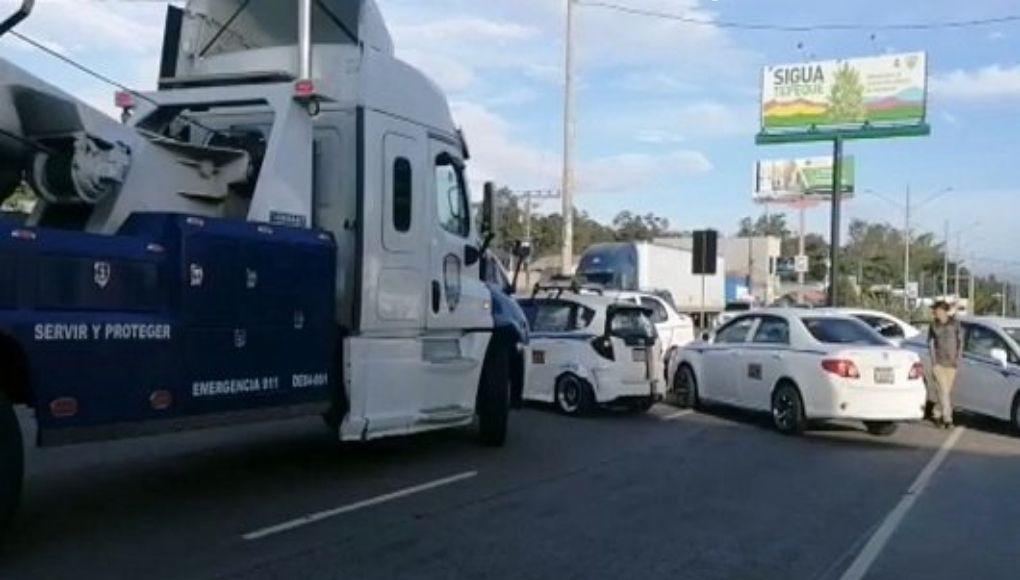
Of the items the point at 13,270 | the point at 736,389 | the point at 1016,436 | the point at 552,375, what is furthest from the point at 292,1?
the point at 1016,436

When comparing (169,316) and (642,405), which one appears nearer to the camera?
(169,316)

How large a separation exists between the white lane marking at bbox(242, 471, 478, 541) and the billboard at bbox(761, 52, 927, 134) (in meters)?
31.2

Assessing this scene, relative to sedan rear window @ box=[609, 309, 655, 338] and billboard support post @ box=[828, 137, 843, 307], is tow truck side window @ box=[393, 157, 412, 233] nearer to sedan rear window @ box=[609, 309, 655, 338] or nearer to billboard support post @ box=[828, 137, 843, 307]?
sedan rear window @ box=[609, 309, 655, 338]

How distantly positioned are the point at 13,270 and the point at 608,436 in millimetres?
8879

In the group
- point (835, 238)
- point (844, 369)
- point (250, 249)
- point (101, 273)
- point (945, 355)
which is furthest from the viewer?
point (835, 238)

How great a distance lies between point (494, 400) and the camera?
506 inches

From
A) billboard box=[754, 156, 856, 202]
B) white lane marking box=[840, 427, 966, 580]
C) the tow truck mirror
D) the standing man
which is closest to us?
white lane marking box=[840, 427, 966, 580]

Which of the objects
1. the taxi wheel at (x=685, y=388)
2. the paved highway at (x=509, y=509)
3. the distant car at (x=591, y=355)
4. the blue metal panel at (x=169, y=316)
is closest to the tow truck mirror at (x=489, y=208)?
the paved highway at (x=509, y=509)

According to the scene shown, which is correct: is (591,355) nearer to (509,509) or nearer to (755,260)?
(509,509)

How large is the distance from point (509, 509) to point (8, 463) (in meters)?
3.88

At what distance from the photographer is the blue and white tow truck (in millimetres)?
7504

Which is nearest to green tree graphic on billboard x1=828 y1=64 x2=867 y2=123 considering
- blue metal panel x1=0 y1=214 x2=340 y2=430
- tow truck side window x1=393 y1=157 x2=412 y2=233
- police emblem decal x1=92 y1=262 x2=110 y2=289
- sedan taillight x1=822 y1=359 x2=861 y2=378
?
sedan taillight x1=822 y1=359 x2=861 y2=378

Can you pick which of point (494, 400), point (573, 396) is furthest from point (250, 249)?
point (573, 396)

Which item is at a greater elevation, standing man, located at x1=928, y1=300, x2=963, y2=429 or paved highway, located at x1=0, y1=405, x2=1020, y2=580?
standing man, located at x1=928, y1=300, x2=963, y2=429
